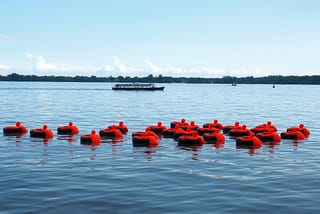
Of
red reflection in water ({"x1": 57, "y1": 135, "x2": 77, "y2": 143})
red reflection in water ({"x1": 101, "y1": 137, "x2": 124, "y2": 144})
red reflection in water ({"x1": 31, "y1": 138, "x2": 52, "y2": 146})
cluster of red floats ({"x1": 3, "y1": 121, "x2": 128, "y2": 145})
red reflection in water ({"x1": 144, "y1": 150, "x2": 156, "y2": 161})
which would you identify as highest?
cluster of red floats ({"x1": 3, "y1": 121, "x2": 128, "y2": 145})

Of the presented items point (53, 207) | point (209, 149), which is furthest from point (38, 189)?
point (209, 149)

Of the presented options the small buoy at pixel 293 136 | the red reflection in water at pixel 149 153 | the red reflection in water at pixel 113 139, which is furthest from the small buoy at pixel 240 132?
the red reflection in water at pixel 149 153

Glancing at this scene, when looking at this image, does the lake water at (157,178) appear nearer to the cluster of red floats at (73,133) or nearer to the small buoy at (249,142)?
the small buoy at (249,142)

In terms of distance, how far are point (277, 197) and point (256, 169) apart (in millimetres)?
6604

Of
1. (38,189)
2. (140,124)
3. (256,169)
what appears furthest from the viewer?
(140,124)

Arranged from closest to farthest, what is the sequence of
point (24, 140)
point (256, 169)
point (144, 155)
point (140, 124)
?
point (256, 169), point (144, 155), point (24, 140), point (140, 124)

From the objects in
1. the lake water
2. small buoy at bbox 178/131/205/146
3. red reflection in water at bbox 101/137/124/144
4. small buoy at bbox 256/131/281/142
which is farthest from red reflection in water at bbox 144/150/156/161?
small buoy at bbox 256/131/281/142

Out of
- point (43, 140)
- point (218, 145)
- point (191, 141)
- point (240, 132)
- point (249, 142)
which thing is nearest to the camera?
point (249, 142)

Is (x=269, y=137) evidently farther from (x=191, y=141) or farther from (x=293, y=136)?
(x=191, y=141)

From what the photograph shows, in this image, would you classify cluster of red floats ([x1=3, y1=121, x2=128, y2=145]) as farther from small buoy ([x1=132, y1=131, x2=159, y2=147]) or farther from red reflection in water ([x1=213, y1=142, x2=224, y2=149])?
red reflection in water ([x1=213, y1=142, x2=224, y2=149])

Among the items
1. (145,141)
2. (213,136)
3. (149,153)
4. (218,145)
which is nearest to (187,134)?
(213,136)

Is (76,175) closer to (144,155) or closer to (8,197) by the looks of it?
(8,197)

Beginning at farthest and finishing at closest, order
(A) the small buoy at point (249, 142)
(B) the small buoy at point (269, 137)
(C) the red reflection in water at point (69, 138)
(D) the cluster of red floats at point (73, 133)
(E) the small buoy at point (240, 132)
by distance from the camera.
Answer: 1. (E) the small buoy at point (240, 132)
2. (C) the red reflection in water at point (69, 138)
3. (B) the small buoy at point (269, 137)
4. (D) the cluster of red floats at point (73, 133)
5. (A) the small buoy at point (249, 142)

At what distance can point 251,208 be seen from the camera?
703 inches
